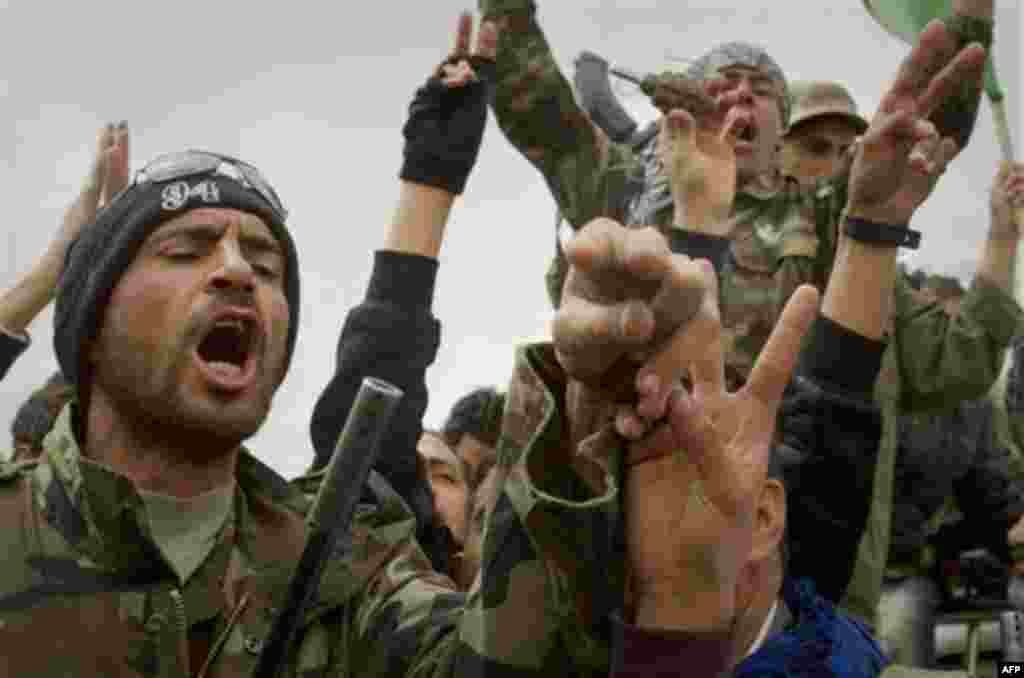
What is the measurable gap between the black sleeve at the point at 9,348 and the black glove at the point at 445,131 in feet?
3.36

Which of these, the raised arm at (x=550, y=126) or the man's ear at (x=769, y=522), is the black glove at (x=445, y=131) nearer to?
the raised arm at (x=550, y=126)

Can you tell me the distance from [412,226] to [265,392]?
0.82 m

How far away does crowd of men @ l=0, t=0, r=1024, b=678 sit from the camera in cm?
271

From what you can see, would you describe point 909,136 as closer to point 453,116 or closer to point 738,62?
point 453,116

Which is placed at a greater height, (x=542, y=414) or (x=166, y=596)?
(x=542, y=414)

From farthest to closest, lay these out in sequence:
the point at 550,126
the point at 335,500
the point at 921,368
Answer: the point at 550,126 → the point at 921,368 → the point at 335,500

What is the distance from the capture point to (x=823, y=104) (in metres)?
6.02

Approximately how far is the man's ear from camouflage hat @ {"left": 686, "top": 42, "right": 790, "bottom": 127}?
2.41m

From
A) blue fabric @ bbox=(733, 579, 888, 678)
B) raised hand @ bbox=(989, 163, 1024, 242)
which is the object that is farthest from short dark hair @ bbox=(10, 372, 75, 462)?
blue fabric @ bbox=(733, 579, 888, 678)

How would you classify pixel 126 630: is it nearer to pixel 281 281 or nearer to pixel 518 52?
pixel 281 281

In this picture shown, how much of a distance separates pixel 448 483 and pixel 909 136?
259 centimetres

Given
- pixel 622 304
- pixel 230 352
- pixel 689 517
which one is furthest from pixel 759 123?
pixel 622 304

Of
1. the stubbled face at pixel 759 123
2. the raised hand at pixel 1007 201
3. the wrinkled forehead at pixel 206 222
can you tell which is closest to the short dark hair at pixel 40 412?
the stubbled face at pixel 759 123

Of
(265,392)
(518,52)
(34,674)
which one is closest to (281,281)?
(265,392)
